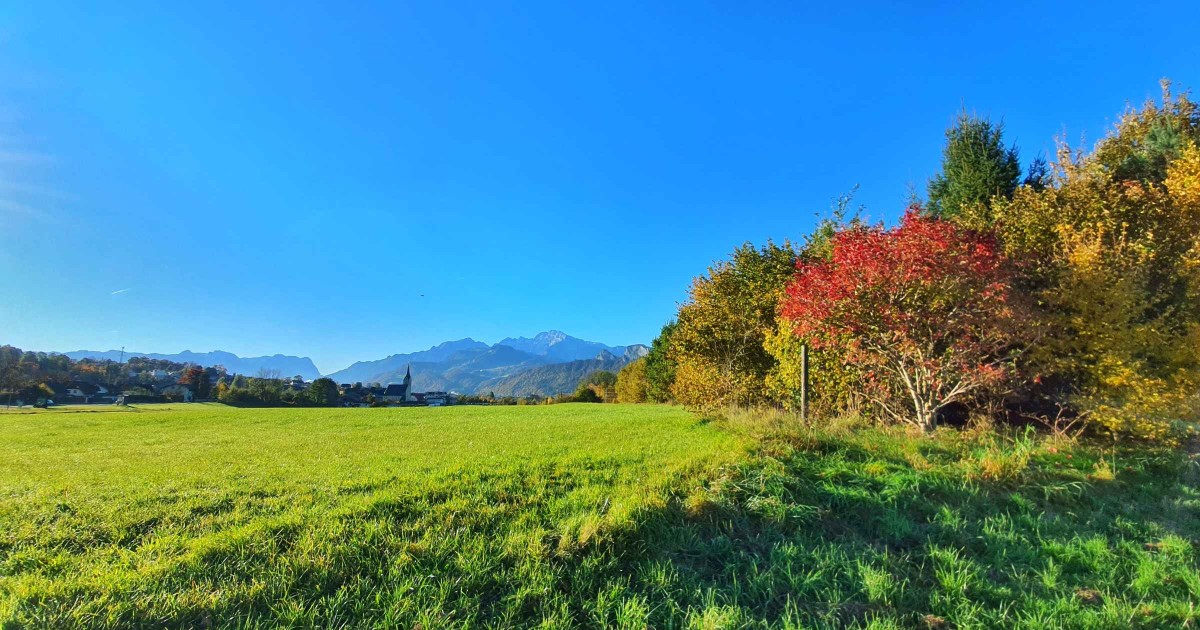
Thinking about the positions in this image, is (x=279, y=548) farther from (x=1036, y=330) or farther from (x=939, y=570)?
(x=1036, y=330)

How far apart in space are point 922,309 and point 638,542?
23.3 feet

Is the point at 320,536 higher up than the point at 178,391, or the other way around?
the point at 320,536

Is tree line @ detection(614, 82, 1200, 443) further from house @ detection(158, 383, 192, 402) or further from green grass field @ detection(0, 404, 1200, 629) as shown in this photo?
house @ detection(158, 383, 192, 402)

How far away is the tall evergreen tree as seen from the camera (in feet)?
51.0

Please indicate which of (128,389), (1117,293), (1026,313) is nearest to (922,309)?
(1026,313)

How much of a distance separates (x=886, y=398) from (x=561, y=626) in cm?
919

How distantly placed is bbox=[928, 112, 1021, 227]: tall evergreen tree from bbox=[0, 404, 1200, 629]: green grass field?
1153cm

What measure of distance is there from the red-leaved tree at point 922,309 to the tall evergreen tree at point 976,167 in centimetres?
888

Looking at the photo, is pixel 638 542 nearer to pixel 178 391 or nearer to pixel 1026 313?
pixel 1026 313

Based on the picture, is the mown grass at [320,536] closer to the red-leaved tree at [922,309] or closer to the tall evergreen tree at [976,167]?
the red-leaved tree at [922,309]

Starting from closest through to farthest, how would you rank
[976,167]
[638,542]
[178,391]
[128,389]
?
[638,542]
[976,167]
[128,389]
[178,391]

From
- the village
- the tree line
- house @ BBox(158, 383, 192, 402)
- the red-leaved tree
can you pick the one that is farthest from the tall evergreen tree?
house @ BBox(158, 383, 192, 402)

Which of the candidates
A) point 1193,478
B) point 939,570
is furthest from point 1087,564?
point 1193,478

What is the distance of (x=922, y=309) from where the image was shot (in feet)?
26.6
